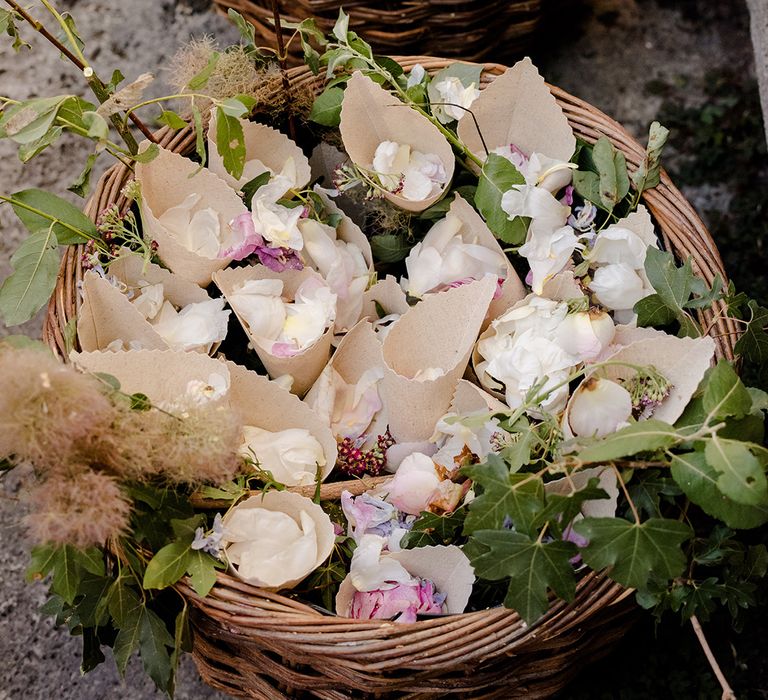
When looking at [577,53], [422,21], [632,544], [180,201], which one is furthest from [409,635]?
[577,53]

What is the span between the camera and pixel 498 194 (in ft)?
3.39

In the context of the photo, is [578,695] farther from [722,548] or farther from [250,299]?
[250,299]

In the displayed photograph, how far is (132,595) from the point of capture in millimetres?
854

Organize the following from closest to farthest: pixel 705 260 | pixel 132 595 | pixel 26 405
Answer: pixel 26 405 → pixel 132 595 → pixel 705 260

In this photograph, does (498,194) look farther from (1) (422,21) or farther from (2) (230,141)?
(1) (422,21)

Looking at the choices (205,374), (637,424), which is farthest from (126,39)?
(637,424)

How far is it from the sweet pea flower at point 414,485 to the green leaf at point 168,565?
0.22 meters

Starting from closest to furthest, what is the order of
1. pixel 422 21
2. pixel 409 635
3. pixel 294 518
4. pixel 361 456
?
1. pixel 409 635
2. pixel 294 518
3. pixel 361 456
4. pixel 422 21

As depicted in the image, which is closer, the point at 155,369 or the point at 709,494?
the point at 709,494

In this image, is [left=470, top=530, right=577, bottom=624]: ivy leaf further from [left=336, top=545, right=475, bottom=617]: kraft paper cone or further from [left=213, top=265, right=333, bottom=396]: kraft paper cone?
[left=213, top=265, right=333, bottom=396]: kraft paper cone

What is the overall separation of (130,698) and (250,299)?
2.09 feet

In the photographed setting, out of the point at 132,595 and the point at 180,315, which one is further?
the point at 180,315

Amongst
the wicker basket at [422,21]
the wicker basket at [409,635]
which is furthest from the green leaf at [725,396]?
the wicker basket at [422,21]

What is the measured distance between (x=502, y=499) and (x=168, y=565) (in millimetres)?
313
